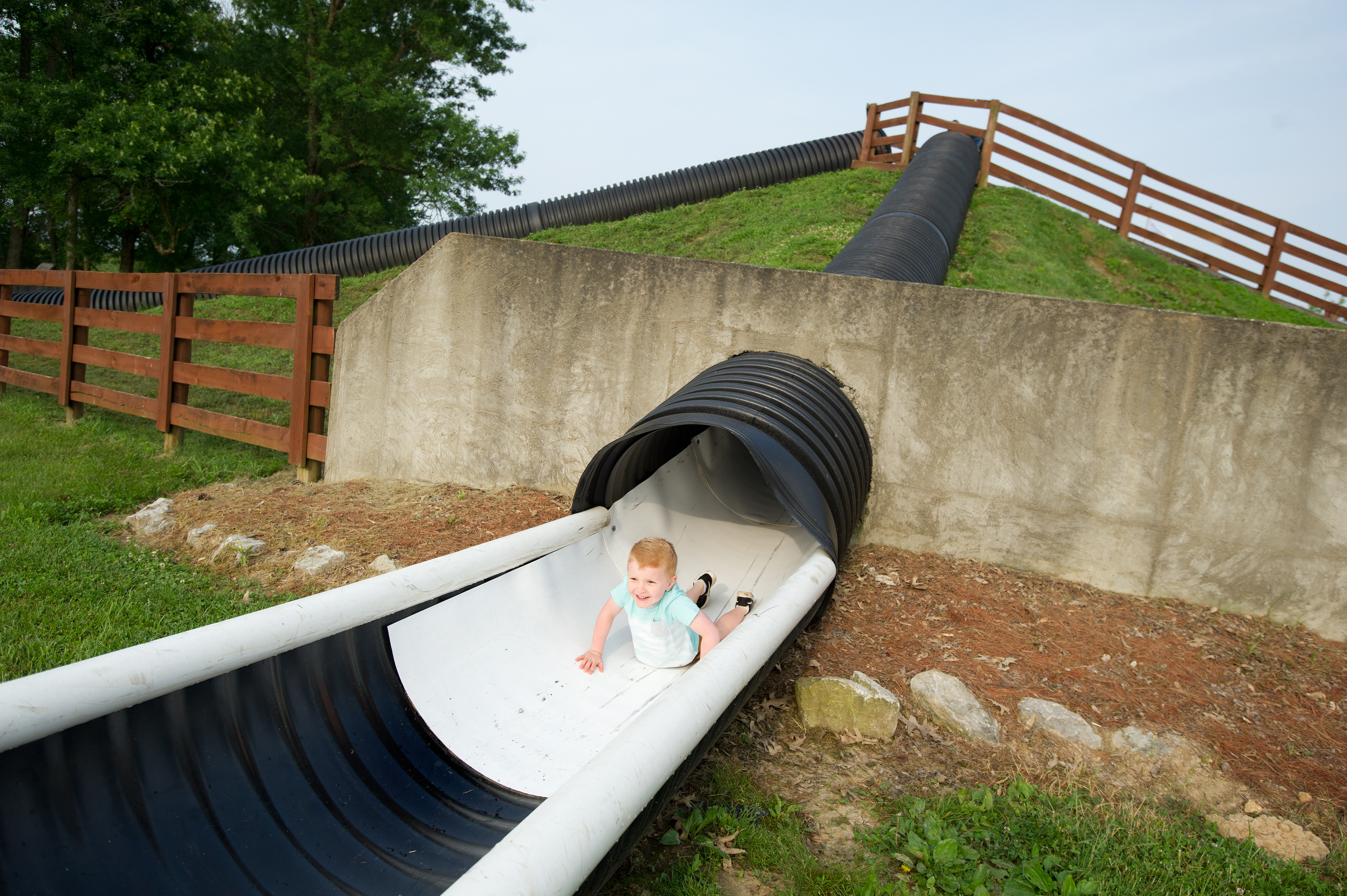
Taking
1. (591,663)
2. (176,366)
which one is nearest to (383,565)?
(591,663)

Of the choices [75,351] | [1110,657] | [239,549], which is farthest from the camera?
[75,351]

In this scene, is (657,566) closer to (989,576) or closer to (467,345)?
(989,576)

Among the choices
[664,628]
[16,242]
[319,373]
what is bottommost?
[664,628]

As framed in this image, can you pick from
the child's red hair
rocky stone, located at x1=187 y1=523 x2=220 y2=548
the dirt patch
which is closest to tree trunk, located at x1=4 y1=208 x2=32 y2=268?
the dirt patch

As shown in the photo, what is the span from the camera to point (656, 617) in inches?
134

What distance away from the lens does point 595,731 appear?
3.11m

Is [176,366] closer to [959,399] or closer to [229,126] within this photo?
[959,399]

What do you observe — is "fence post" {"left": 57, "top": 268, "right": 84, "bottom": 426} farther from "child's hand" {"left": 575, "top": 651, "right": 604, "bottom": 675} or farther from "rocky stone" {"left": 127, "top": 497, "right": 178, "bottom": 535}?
"child's hand" {"left": 575, "top": 651, "right": 604, "bottom": 675}

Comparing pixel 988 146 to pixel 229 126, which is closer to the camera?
pixel 988 146

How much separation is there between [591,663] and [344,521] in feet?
9.22

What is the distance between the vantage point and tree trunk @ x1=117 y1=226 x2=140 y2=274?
20.7 meters

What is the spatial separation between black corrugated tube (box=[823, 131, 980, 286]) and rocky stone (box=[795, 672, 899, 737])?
303cm

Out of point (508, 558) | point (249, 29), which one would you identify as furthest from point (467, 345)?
point (249, 29)

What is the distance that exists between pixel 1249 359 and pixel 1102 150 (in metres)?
9.19
